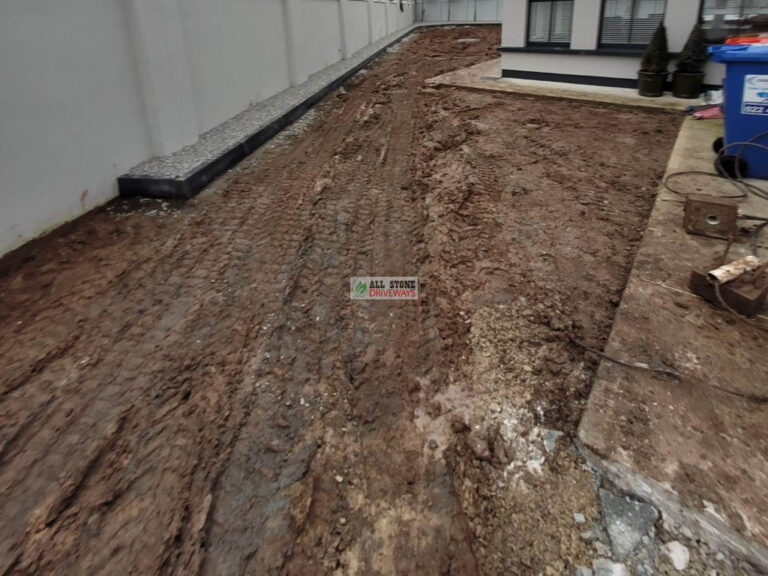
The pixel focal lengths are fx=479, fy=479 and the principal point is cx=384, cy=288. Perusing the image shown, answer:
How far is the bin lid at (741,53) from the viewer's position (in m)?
5.22

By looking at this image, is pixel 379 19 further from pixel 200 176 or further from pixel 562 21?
pixel 200 176

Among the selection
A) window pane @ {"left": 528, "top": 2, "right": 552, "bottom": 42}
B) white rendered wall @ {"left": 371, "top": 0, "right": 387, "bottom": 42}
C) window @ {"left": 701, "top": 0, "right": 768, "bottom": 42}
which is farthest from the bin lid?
white rendered wall @ {"left": 371, "top": 0, "right": 387, "bottom": 42}

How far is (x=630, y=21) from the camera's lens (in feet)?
32.0

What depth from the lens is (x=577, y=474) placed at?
2.42 m

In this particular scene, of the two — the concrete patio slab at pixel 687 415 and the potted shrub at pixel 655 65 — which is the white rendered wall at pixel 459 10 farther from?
the concrete patio slab at pixel 687 415

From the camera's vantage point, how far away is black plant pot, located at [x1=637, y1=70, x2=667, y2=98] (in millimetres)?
9250

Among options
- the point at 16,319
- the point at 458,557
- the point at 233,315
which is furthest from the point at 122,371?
the point at 458,557

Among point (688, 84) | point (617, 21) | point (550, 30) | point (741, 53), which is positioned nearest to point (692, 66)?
point (688, 84)

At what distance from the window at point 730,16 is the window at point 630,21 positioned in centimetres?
80

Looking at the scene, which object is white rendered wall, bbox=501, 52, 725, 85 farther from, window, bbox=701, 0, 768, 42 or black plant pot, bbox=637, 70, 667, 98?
window, bbox=701, 0, 768, 42

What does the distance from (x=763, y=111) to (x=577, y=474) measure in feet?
17.2

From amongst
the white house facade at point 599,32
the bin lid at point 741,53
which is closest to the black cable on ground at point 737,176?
the bin lid at point 741,53

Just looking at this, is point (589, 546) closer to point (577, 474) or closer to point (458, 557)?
point (577, 474)

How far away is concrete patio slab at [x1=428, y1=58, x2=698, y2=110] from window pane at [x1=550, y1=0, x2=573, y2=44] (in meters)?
0.95
